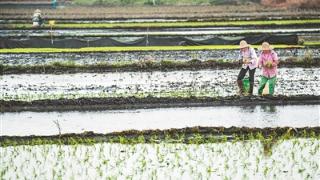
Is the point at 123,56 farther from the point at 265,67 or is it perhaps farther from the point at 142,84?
the point at 265,67

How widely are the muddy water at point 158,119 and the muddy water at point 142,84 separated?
4.40 feet

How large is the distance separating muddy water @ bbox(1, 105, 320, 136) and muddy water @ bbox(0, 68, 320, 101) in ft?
4.40

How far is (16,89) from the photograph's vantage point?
52.2 feet

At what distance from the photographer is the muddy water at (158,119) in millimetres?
11984

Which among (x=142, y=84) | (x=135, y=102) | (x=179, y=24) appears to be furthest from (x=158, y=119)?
(x=179, y=24)

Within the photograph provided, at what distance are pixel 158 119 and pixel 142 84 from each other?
12.0ft

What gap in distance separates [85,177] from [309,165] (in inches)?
124

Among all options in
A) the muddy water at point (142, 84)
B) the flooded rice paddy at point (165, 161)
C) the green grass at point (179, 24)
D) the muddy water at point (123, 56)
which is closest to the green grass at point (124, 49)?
the muddy water at point (123, 56)

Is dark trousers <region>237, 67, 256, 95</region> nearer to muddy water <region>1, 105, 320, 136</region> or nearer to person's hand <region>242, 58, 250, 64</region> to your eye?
person's hand <region>242, 58, 250, 64</region>

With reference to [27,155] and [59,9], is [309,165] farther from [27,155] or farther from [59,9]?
[59,9]

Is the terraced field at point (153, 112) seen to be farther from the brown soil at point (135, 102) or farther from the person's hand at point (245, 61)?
the person's hand at point (245, 61)

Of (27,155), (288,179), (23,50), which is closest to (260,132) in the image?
(288,179)

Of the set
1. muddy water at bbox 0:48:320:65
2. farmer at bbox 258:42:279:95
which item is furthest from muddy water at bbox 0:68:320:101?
muddy water at bbox 0:48:320:65

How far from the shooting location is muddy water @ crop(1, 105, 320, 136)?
39.3 feet
